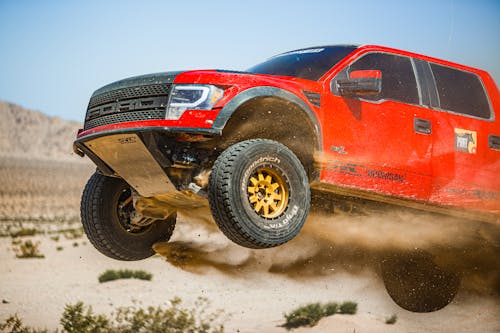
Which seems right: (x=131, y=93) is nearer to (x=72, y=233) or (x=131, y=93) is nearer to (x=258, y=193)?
(x=258, y=193)

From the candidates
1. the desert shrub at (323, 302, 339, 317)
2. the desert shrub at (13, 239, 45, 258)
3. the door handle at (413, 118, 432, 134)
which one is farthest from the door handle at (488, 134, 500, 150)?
the desert shrub at (13, 239, 45, 258)

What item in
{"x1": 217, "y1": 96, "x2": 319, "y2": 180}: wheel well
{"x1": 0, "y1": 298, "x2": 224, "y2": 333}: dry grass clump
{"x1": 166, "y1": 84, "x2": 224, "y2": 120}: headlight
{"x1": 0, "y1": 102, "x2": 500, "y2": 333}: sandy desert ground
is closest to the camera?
{"x1": 166, "y1": 84, "x2": 224, "y2": 120}: headlight

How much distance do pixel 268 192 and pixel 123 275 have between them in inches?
674

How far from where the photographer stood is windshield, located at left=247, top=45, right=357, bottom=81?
5351mm

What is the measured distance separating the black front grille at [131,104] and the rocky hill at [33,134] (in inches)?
3059

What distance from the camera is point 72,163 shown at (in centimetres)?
7575

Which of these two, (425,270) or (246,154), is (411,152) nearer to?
(246,154)

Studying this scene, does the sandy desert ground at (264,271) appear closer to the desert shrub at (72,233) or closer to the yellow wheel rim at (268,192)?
the desert shrub at (72,233)

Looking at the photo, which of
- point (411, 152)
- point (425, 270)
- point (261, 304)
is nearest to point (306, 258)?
point (425, 270)

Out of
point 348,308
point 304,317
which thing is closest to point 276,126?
point 304,317

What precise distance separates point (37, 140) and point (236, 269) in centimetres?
8201

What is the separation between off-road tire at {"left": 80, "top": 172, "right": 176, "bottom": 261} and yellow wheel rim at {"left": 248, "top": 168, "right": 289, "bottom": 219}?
1.65m

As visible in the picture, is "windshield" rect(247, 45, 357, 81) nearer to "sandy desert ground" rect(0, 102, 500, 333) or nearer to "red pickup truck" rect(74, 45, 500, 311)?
"red pickup truck" rect(74, 45, 500, 311)

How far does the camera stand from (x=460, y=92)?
6.07 m
